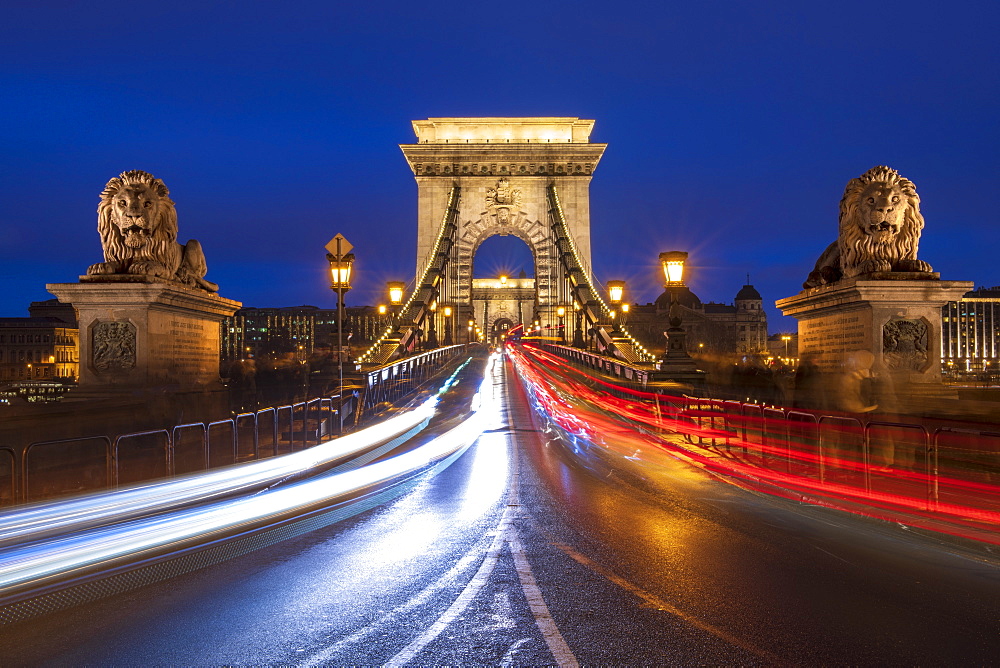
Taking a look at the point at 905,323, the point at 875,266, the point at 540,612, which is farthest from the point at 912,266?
the point at 540,612

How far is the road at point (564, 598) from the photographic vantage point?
4.22 meters

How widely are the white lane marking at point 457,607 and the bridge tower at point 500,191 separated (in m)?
59.7

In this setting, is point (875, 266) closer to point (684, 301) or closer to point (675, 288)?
point (675, 288)

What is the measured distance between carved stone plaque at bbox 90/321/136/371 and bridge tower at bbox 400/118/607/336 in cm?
5214

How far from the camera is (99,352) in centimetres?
1382

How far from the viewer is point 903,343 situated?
14.0 m

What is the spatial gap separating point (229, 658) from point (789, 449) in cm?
913

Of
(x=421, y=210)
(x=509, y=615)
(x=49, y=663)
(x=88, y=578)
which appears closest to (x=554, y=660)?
(x=509, y=615)

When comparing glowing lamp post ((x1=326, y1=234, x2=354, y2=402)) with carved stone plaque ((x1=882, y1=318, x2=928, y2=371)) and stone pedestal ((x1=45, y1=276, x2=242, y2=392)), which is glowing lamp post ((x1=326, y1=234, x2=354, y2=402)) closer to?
stone pedestal ((x1=45, y1=276, x2=242, y2=392))

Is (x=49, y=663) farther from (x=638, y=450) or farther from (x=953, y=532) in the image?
(x=638, y=450)

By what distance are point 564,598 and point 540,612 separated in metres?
0.33

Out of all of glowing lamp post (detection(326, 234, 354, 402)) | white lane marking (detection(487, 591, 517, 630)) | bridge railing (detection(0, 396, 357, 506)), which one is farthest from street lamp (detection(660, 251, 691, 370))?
white lane marking (detection(487, 591, 517, 630))

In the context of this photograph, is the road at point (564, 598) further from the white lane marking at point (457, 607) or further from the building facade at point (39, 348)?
the building facade at point (39, 348)

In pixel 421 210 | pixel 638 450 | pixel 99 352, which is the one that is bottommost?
pixel 638 450
